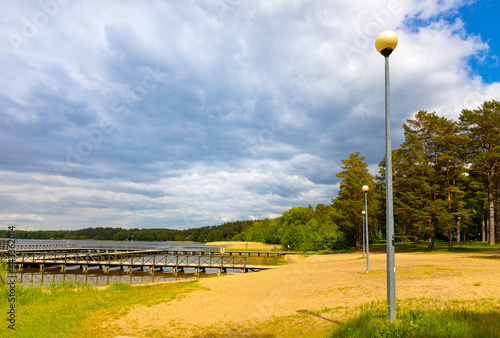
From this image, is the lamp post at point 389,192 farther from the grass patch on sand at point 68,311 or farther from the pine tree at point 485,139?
the pine tree at point 485,139

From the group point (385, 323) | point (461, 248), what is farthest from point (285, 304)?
point (461, 248)

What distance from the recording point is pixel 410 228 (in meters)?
38.5

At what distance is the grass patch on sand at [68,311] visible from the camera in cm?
888

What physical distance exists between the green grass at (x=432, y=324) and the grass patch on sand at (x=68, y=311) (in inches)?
269

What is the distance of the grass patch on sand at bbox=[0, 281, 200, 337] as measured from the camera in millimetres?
8883

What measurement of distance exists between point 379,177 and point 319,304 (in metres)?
54.0

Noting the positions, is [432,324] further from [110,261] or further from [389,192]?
[110,261]

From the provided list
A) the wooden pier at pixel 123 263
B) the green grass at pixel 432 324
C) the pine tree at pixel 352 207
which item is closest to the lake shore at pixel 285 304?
the green grass at pixel 432 324

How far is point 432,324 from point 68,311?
11.8 meters

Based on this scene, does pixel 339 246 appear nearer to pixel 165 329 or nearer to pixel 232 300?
pixel 232 300

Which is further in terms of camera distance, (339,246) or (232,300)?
(339,246)

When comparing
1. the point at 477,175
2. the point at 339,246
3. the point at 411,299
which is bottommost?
the point at 339,246

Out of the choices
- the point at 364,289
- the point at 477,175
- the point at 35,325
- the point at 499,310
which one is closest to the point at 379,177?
the point at 477,175

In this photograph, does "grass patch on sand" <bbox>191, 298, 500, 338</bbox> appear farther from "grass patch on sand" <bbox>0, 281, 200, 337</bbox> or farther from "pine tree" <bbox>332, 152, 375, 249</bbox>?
"pine tree" <bbox>332, 152, 375, 249</bbox>
